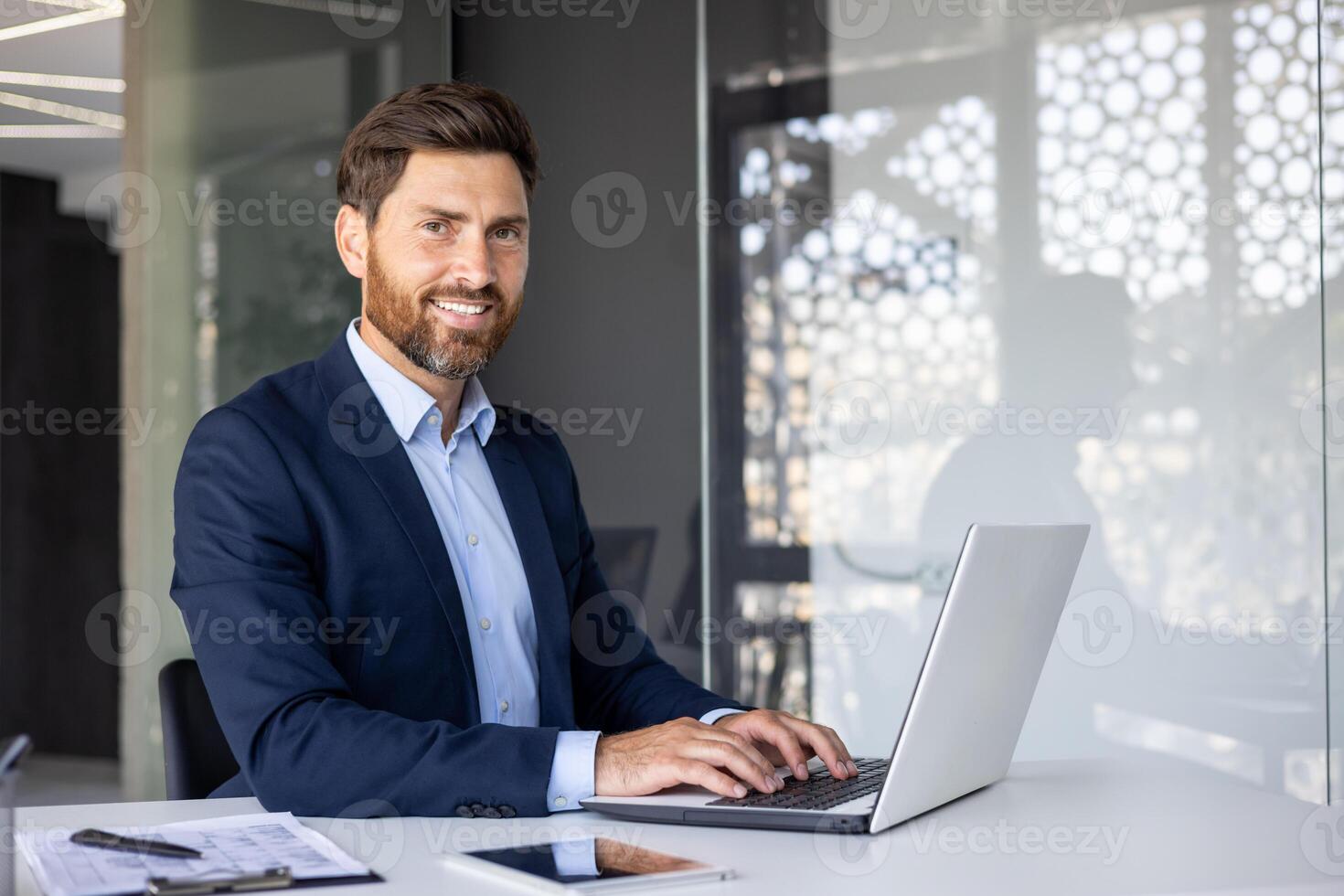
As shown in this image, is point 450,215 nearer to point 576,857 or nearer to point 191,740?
point 191,740

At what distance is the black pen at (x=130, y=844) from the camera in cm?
120

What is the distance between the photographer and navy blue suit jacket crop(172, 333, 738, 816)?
151 centimetres

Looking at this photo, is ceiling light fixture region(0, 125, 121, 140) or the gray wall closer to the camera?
ceiling light fixture region(0, 125, 121, 140)

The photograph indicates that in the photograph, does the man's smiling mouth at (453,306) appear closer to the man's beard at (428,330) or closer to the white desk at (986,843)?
the man's beard at (428,330)

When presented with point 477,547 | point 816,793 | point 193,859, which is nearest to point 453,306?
point 477,547

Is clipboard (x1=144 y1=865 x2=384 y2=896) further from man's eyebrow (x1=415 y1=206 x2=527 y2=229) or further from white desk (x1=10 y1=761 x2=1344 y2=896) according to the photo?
man's eyebrow (x1=415 y1=206 x2=527 y2=229)

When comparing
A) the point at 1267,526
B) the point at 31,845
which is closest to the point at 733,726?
the point at 31,845

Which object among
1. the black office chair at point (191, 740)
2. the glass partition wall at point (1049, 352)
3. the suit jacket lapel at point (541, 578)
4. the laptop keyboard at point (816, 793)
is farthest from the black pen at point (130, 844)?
the glass partition wall at point (1049, 352)

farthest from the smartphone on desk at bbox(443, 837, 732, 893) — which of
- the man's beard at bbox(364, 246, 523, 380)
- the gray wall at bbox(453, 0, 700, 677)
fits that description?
the gray wall at bbox(453, 0, 700, 677)

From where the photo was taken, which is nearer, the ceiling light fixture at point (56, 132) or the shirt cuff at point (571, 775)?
the shirt cuff at point (571, 775)

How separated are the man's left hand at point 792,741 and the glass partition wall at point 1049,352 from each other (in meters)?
1.79

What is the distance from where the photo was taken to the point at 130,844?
1.22 m

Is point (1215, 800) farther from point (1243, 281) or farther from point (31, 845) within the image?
point (1243, 281)

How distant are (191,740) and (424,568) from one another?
40cm
